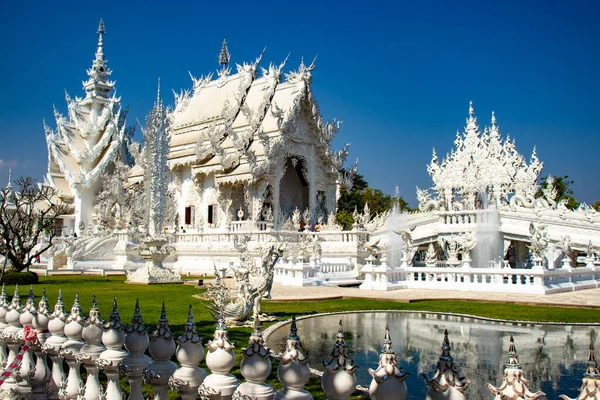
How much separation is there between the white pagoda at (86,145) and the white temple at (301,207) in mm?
159

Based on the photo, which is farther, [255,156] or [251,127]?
[251,127]

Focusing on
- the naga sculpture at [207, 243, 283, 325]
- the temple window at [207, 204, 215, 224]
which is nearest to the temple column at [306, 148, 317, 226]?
the temple window at [207, 204, 215, 224]

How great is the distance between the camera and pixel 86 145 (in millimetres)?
41531

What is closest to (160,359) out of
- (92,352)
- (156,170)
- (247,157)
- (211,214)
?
(92,352)

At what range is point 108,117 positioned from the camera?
4191 cm

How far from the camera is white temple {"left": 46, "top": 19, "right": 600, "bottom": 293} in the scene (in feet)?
56.7

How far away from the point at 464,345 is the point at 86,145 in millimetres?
39200

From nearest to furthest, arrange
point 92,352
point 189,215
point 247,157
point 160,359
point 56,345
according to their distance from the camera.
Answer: point 160,359 → point 92,352 → point 56,345 → point 247,157 → point 189,215

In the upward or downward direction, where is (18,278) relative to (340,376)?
upward

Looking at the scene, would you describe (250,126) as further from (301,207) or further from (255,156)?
(301,207)

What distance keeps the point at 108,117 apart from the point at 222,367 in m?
42.0

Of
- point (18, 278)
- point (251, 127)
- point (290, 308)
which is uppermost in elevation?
point (251, 127)

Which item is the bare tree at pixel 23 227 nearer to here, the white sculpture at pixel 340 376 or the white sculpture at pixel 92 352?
the white sculpture at pixel 92 352

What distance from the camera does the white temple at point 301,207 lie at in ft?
56.7
